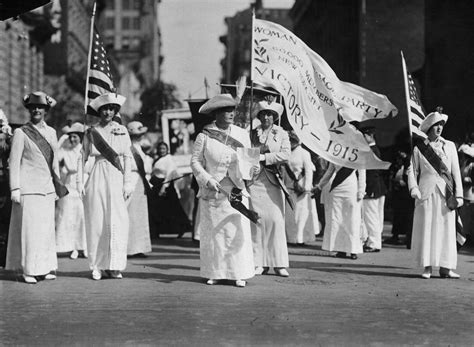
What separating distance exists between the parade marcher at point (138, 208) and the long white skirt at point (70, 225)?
74 cm

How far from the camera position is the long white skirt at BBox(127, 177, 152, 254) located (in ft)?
44.4

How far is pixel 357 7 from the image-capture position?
43.8 meters

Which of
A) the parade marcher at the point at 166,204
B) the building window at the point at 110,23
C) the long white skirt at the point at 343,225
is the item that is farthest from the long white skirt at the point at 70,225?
the building window at the point at 110,23

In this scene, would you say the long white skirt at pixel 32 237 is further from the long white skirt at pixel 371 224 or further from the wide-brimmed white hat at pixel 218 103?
the long white skirt at pixel 371 224

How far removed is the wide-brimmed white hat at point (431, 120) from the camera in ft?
36.1

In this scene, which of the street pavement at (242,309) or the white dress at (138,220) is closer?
the street pavement at (242,309)

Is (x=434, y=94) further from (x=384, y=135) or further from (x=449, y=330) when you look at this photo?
(x=449, y=330)

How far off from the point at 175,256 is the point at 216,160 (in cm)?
408

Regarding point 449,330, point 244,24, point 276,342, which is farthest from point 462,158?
point 244,24

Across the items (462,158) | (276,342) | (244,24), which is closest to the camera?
(276,342)

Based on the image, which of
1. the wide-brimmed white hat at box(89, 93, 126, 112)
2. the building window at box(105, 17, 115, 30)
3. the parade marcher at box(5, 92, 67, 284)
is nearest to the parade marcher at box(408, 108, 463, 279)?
the wide-brimmed white hat at box(89, 93, 126, 112)

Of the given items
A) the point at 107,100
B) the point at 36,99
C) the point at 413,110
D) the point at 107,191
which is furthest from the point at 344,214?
the point at 36,99

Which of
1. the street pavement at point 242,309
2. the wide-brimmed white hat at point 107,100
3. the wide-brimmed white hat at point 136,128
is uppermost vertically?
the wide-brimmed white hat at point 107,100

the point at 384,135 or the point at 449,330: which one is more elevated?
the point at 384,135
